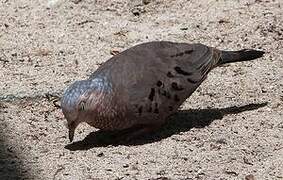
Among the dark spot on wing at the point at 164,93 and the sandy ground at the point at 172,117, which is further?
the dark spot on wing at the point at 164,93

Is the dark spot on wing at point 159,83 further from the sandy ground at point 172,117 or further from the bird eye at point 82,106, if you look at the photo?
the bird eye at point 82,106

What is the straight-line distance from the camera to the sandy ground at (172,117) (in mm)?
5527

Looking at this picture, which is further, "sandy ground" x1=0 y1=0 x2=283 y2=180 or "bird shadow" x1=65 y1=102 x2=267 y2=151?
"bird shadow" x1=65 y1=102 x2=267 y2=151

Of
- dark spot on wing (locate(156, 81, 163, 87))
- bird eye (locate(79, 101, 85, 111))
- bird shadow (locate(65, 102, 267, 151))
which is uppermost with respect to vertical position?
dark spot on wing (locate(156, 81, 163, 87))

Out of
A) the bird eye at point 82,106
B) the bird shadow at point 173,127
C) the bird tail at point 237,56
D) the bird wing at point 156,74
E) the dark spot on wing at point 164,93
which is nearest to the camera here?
the bird eye at point 82,106

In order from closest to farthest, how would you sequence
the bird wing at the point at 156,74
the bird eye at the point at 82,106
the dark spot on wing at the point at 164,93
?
the bird eye at the point at 82,106 → the bird wing at the point at 156,74 → the dark spot on wing at the point at 164,93

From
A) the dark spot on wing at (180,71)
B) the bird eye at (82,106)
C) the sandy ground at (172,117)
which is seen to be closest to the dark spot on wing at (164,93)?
the dark spot on wing at (180,71)

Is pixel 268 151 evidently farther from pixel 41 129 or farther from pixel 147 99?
pixel 41 129

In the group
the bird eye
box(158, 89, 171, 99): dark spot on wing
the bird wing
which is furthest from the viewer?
box(158, 89, 171, 99): dark spot on wing

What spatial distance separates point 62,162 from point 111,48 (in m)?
2.15

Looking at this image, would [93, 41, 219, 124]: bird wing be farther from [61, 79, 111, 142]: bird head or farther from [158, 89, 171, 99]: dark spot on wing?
[61, 79, 111, 142]: bird head

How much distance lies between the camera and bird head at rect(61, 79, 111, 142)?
5.51 meters

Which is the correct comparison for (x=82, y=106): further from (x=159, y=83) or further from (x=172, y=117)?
(x=172, y=117)

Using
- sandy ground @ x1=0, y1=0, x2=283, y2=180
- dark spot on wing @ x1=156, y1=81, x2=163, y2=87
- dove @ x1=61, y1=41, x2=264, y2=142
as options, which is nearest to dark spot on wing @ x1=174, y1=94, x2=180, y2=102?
dove @ x1=61, y1=41, x2=264, y2=142
